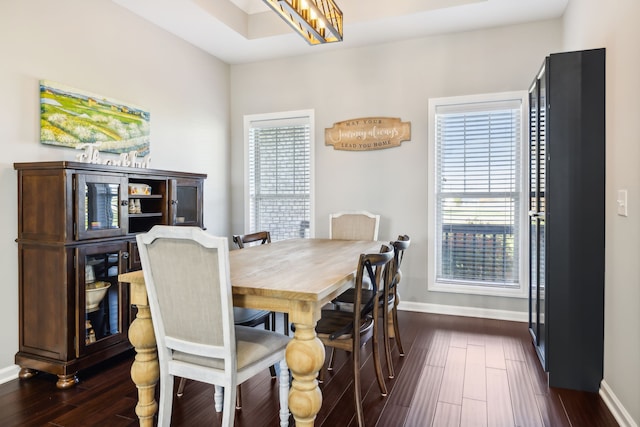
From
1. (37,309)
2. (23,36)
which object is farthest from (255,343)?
(23,36)

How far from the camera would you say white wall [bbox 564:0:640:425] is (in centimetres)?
190

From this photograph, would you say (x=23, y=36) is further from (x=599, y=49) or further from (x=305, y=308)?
(x=599, y=49)

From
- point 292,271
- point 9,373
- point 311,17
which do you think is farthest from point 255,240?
point 9,373

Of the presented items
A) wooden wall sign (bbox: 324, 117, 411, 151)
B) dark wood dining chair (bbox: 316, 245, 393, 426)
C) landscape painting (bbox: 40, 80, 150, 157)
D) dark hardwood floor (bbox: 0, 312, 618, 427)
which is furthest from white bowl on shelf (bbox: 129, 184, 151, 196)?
wooden wall sign (bbox: 324, 117, 411, 151)

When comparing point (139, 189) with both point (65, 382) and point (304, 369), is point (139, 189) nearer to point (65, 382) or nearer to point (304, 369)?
point (65, 382)

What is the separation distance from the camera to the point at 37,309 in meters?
2.58

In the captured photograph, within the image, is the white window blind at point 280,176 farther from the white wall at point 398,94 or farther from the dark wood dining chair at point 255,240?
the dark wood dining chair at point 255,240

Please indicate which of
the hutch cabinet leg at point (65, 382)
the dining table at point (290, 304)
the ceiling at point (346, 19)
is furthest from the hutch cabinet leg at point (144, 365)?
the ceiling at point (346, 19)

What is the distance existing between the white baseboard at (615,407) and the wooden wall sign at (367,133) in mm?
2611

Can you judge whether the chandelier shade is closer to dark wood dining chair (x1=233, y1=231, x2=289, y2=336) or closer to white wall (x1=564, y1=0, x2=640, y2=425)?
dark wood dining chair (x1=233, y1=231, x2=289, y2=336)

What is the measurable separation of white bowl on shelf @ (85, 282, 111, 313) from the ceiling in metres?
2.30

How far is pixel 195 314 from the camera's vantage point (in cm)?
166

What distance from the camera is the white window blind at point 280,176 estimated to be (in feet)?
15.1

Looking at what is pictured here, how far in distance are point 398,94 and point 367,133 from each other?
0.50 meters
